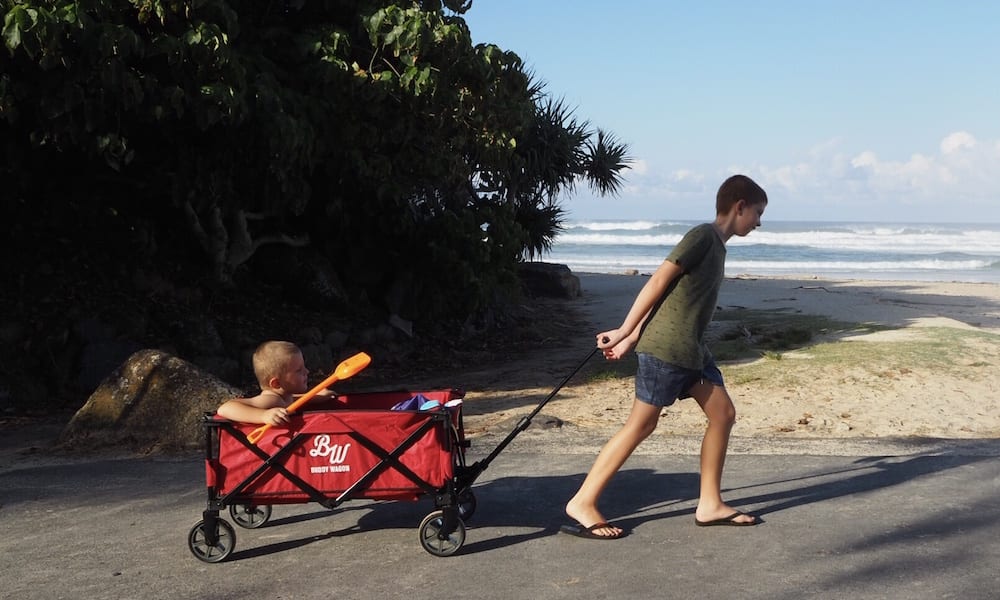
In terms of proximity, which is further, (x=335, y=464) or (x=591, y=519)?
(x=591, y=519)

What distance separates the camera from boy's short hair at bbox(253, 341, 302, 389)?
15.1 ft

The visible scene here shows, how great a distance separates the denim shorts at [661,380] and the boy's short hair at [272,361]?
1.60 m

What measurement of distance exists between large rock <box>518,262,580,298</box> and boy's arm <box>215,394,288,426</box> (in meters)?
16.8

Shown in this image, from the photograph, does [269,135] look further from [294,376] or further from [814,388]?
[814,388]

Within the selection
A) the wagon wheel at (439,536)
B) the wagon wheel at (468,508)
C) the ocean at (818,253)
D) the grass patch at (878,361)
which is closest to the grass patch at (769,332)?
the grass patch at (878,361)

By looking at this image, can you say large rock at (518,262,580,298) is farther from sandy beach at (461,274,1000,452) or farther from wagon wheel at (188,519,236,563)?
wagon wheel at (188,519,236,563)

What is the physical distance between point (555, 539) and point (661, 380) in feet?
2.91

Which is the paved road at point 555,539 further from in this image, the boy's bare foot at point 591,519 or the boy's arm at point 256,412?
the boy's arm at point 256,412

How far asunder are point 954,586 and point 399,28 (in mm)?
6920

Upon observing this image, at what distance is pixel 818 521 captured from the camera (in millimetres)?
4875

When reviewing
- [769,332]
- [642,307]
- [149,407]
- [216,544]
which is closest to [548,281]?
[769,332]

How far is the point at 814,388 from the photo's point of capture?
8.72m

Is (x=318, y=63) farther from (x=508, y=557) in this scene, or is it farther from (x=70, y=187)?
(x=508, y=557)

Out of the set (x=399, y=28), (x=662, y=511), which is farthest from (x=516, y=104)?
(x=662, y=511)
